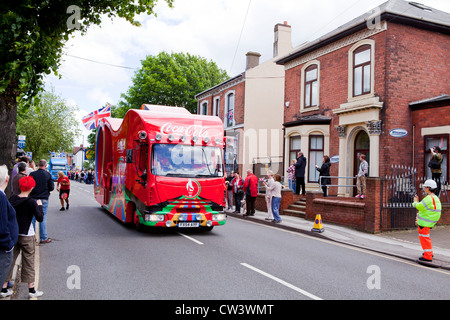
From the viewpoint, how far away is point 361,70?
17016mm

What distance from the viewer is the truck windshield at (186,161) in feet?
32.5

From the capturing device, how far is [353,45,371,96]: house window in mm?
16625

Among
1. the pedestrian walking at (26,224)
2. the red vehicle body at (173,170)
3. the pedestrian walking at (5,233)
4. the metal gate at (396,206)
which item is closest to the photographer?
the pedestrian walking at (5,233)

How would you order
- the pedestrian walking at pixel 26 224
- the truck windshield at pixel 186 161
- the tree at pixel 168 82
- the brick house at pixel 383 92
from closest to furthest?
1. the pedestrian walking at pixel 26 224
2. the truck windshield at pixel 186 161
3. the brick house at pixel 383 92
4. the tree at pixel 168 82

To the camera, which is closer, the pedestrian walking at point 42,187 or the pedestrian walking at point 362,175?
the pedestrian walking at point 42,187

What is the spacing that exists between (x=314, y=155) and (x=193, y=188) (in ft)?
35.7

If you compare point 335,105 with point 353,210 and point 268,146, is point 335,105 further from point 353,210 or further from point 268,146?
point 268,146

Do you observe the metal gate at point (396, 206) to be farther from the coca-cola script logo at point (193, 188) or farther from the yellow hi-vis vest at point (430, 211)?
the coca-cola script logo at point (193, 188)

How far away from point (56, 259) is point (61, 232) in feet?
11.2

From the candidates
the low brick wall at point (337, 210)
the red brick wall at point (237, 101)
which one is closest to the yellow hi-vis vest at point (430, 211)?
the low brick wall at point (337, 210)

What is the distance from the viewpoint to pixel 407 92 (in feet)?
52.3

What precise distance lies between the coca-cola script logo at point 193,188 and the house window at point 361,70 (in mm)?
10004

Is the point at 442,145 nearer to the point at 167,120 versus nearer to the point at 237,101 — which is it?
the point at 167,120
